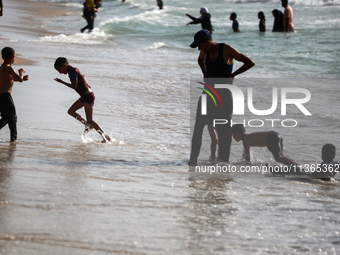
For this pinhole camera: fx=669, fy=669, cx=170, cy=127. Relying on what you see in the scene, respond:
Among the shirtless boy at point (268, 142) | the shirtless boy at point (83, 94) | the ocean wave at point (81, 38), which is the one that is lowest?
the ocean wave at point (81, 38)

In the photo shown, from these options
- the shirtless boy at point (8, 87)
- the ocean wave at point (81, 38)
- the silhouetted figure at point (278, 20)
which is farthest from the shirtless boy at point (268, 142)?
the silhouetted figure at point (278, 20)

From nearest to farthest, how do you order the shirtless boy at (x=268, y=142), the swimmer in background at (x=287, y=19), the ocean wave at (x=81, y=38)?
1. the shirtless boy at (x=268, y=142)
2. the ocean wave at (x=81, y=38)
3. the swimmer in background at (x=287, y=19)

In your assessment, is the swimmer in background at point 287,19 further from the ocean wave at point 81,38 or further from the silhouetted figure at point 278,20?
the ocean wave at point 81,38

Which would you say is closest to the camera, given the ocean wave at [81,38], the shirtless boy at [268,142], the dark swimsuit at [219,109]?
the dark swimsuit at [219,109]

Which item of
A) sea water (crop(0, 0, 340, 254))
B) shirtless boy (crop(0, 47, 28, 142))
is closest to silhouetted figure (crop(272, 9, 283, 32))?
sea water (crop(0, 0, 340, 254))

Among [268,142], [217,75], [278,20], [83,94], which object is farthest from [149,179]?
[278,20]

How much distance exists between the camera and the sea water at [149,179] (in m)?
5.06

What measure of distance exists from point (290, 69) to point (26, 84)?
8612 mm

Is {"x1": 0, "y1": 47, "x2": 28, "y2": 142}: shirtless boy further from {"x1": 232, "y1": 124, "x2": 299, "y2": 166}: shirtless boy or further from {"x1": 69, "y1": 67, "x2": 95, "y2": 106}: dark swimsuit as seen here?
{"x1": 232, "y1": 124, "x2": 299, "y2": 166}: shirtless boy

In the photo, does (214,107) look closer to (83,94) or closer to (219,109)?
(219,109)

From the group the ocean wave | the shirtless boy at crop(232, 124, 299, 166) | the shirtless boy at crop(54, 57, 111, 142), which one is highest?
the shirtless boy at crop(54, 57, 111, 142)

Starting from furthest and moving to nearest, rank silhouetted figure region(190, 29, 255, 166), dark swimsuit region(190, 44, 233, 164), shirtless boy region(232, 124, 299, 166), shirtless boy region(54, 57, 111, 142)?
shirtless boy region(54, 57, 111, 142)
shirtless boy region(232, 124, 299, 166)
dark swimsuit region(190, 44, 233, 164)
silhouetted figure region(190, 29, 255, 166)

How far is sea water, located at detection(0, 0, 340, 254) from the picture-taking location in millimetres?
5059

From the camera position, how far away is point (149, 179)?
6.81m
